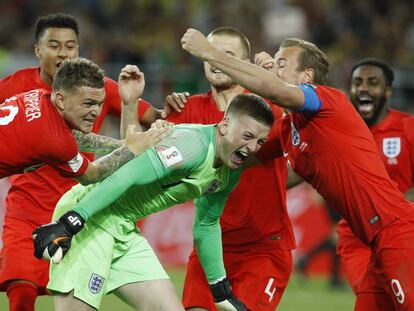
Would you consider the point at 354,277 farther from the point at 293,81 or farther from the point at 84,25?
the point at 84,25

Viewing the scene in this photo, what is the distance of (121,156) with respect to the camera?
6582 millimetres

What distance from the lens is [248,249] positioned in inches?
286

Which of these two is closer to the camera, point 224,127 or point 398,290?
point 398,290

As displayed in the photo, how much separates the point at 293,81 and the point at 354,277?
2.16 m

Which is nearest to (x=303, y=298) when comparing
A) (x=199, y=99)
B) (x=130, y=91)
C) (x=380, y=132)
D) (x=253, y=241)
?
(x=380, y=132)

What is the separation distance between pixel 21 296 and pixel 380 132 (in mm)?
3451

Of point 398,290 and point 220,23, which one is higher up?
point 398,290

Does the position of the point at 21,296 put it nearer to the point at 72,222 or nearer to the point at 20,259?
the point at 20,259

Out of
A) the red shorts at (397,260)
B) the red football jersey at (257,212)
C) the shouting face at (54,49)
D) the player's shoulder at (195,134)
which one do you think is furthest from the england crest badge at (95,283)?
the shouting face at (54,49)

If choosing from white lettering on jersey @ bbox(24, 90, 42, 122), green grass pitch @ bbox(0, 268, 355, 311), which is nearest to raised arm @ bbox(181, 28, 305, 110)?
white lettering on jersey @ bbox(24, 90, 42, 122)

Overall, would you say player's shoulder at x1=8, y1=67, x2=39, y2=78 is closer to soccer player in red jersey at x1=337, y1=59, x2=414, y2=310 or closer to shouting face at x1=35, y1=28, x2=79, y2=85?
shouting face at x1=35, y1=28, x2=79, y2=85

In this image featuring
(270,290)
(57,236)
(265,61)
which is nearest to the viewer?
(57,236)

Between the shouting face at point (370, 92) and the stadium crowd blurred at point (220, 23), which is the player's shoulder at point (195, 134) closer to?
the shouting face at point (370, 92)

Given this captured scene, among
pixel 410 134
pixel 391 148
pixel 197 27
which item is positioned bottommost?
pixel 197 27
